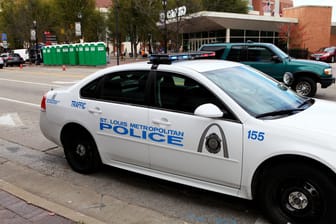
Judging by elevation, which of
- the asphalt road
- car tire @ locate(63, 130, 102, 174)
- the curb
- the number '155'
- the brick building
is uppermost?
the brick building

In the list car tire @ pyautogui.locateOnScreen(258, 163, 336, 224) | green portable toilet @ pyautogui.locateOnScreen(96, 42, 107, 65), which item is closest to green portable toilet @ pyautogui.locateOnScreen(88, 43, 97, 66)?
green portable toilet @ pyautogui.locateOnScreen(96, 42, 107, 65)

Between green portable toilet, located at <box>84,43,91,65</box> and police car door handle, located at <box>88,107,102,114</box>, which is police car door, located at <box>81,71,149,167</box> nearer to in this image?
police car door handle, located at <box>88,107,102,114</box>

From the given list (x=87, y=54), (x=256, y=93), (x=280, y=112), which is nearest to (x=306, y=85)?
(x=256, y=93)

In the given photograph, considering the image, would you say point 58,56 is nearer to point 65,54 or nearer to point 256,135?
point 65,54

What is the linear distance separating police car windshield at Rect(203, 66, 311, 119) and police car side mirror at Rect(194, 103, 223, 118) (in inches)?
10.2

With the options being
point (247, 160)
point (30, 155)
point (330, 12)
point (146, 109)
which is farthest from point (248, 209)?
point (330, 12)

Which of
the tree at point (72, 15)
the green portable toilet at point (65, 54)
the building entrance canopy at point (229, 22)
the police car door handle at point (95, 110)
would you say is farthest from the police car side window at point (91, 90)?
the tree at point (72, 15)

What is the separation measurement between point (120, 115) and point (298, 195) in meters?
2.19

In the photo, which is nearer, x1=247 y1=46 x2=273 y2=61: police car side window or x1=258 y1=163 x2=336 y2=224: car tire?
x1=258 y1=163 x2=336 y2=224: car tire

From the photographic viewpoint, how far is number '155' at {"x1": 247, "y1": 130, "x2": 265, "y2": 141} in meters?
3.31

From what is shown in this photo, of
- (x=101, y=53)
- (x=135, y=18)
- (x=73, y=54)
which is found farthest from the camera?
(x=135, y=18)

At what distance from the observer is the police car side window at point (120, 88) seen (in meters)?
4.30

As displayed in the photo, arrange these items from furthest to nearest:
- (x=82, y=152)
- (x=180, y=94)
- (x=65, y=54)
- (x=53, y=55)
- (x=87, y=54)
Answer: (x=53, y=55)
(x=65, y=54)
(x=87, y=54)
(x=82, y=152)
(x=180, y=94)

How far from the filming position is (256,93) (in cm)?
393
